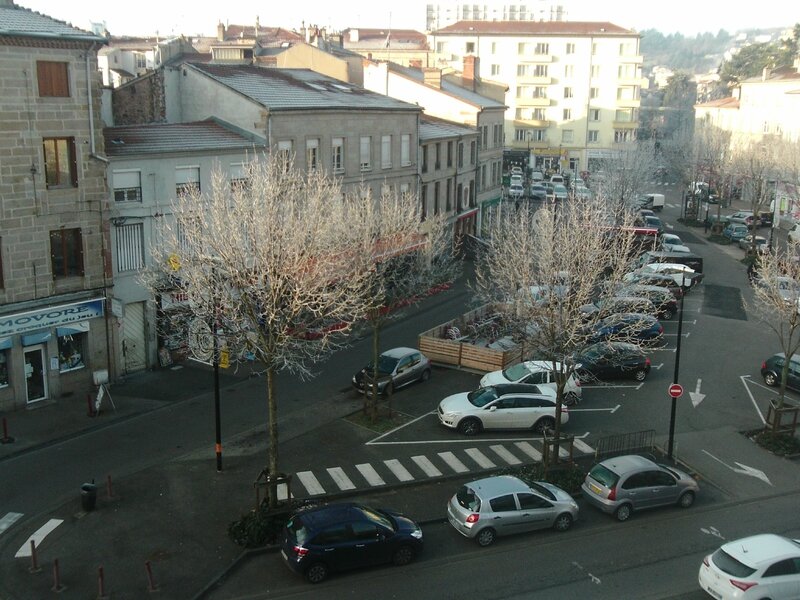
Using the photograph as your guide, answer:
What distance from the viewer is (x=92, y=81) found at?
27.2 meters

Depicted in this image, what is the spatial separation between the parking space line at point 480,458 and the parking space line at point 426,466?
1.40 metres

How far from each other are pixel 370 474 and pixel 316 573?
224 inches

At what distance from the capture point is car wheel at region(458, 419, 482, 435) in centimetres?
2552

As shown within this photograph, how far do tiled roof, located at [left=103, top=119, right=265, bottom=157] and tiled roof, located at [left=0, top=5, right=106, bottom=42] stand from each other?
3.95 metres

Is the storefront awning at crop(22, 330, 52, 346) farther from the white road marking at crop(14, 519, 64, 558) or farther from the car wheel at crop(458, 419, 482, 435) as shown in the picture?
the car wheel at crop(458, 419, 482, 435)

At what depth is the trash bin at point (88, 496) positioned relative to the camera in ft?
64.0

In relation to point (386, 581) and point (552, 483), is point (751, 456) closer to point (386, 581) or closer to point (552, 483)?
point (552, 483)

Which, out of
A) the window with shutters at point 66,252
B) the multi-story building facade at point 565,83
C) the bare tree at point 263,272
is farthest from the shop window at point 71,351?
the multi-story building facade at point 565,83

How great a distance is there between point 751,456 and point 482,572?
11.7 metres

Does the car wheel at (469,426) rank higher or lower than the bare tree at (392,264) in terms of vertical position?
lower

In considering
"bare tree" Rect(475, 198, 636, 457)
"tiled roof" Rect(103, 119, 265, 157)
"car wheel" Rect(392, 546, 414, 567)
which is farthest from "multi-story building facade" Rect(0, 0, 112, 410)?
"bare tree" Rect(475, 198, 636, 457)

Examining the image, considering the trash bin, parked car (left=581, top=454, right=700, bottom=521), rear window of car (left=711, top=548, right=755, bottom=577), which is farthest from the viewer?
parked car (left=581, top=454, right=700, bottom=521)

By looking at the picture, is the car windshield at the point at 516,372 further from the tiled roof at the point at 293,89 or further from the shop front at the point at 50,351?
the tiled roof at the point at 293,89

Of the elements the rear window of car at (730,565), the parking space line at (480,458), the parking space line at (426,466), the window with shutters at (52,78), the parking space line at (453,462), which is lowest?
the parking space line at (480,458)
